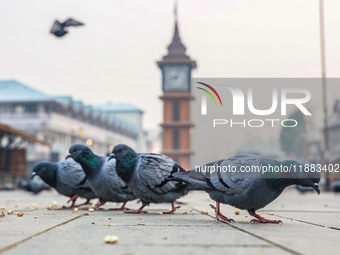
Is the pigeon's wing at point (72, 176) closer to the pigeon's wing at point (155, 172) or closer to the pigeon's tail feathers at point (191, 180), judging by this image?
the pigeon's wing at point (155, 172)

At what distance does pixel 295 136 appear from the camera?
258 feet

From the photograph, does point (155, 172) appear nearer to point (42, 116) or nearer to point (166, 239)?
point (166, 239)

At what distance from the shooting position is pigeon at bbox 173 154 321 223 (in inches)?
188

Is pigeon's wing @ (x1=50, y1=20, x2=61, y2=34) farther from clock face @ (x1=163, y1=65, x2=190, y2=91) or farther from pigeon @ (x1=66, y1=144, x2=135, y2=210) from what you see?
clock face @ (x1=163, y1=65, x2=190, y2=91)

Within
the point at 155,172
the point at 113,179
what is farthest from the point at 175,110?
the point at 155,172

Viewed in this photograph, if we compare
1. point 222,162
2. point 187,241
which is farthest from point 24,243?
point 222,162

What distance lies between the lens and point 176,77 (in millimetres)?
57500

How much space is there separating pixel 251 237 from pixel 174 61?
53259 millimetres

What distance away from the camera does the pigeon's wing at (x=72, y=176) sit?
763 centimetres

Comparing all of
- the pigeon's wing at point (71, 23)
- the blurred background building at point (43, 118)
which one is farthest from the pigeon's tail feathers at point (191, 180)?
the blurred background building at point (43, 118)

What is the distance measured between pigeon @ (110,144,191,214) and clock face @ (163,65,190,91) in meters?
50.9

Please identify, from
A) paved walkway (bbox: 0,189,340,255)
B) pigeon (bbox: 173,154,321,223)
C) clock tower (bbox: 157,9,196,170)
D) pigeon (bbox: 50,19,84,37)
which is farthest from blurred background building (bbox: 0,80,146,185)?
paved walkway (bbox: 0,189,340,255)

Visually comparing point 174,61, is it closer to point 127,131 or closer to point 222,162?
point 127,131

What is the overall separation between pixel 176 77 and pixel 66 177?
50.3 metres
